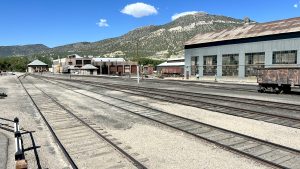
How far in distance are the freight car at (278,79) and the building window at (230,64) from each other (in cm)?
2850

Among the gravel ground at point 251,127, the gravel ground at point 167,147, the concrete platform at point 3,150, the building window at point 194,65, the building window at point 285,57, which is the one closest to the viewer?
the gravel ground at point 167,147

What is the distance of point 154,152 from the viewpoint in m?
10.3

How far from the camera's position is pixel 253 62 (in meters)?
57.2

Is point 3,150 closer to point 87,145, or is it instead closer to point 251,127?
point 87,145

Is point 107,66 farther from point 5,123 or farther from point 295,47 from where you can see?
point 5,123

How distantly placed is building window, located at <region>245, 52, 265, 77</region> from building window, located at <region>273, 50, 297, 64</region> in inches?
101

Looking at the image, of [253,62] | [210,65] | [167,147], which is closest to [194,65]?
[210,65]

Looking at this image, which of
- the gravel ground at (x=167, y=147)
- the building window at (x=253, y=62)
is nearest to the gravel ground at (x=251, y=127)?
the gravel ground at (x=167, y=147)

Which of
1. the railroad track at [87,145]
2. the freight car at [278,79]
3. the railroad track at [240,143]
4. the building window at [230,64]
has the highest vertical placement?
the building window at [230,64]

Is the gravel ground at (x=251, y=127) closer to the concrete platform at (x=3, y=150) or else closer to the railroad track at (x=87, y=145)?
the railroad track at (x=87, y=145)

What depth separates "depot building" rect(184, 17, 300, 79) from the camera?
51.4m

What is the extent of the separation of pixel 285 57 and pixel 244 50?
29.8 ft

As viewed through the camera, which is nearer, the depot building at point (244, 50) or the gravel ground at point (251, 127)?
the gravel ground at point (251, 127)

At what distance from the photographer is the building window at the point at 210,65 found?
66.5m
